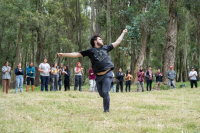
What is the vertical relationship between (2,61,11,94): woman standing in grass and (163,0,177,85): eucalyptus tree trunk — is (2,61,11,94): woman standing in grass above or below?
below

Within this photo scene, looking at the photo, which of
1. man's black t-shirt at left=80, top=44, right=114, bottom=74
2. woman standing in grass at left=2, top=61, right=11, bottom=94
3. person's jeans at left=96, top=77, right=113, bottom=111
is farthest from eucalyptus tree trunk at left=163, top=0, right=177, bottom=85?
man's black t-shirt at left=80, top=44, right=114, bottom=74

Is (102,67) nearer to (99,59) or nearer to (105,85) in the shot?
(99,59)

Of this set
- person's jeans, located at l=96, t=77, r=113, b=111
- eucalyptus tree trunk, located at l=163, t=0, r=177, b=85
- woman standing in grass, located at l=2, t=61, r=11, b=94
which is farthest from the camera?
eucalyptus tree trunk, located at l=163, t=0, r=177, b=85

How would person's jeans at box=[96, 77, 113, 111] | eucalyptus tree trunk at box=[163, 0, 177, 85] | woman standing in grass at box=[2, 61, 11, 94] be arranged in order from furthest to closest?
1. eucalyptus tree trunk at box=[163, 0, 177, 85]
2. woman standing in grass at box=[2, 61, 11, 94]
3. person's jeans at box=[96, 77, 113, 111]

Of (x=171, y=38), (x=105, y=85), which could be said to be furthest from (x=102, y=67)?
(x=171, y=38)

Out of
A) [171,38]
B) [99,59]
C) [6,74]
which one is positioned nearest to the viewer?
[99,59]

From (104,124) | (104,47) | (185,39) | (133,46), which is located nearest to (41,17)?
(133,46)

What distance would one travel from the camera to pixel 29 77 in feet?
42.3

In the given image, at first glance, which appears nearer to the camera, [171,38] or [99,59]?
[99,59]

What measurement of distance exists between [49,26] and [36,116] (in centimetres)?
2172

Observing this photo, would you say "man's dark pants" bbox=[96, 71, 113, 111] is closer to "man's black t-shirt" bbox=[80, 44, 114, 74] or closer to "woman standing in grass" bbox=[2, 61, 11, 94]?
"man's black t-shirt" bbox=[80, 44, 114, 74]

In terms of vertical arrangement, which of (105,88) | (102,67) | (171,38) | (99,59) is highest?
(171,38)

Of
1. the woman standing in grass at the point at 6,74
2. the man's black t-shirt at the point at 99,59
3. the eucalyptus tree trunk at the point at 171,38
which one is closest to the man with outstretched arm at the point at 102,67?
the man's black t-shirt at the point at 99,59

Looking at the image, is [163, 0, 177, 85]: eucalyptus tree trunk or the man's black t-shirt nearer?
the man's black t-shirt
